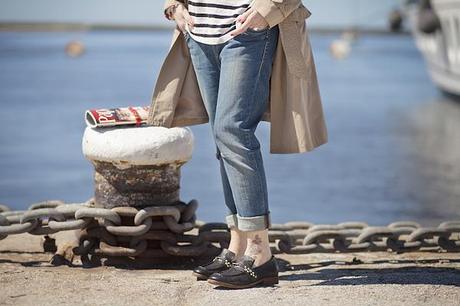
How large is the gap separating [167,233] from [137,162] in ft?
1.38

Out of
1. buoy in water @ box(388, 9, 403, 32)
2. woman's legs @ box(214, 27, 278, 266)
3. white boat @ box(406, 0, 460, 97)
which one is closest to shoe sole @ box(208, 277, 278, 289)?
woman's legs @ box(214, 27, 278, 266)

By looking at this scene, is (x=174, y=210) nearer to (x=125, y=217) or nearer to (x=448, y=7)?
(x=125, y=217)

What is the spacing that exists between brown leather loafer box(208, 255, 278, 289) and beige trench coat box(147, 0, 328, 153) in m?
0.56

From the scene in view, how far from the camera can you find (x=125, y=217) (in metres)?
5.51

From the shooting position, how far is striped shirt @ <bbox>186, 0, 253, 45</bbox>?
15.6ft

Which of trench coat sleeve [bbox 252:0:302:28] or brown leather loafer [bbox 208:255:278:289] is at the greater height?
trench coat sleeve [bbox 252:0:302:28]

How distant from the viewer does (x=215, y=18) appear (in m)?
4.82

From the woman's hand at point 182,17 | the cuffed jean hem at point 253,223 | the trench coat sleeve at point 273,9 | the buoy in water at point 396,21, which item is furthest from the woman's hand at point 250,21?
the buoy in water at point 396,21

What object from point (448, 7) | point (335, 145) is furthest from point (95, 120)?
point (448, 7)

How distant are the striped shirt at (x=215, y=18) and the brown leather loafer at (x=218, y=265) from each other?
41.3 inches

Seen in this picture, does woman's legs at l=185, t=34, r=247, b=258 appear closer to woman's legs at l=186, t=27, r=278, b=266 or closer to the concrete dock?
woman's legs at l=186, t=27, r=278, b=266

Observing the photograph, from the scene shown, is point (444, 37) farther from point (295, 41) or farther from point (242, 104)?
point (242, 104)

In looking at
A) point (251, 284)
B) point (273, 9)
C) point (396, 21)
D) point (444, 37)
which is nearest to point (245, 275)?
point (251, 284)

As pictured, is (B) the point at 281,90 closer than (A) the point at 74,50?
Yes
